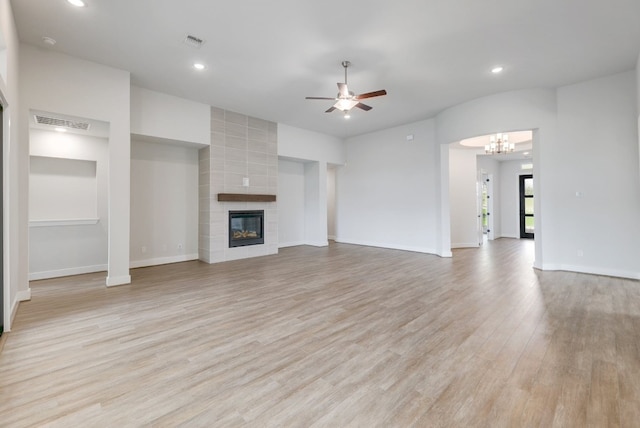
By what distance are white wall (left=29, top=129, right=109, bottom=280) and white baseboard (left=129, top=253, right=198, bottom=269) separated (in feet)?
1.61

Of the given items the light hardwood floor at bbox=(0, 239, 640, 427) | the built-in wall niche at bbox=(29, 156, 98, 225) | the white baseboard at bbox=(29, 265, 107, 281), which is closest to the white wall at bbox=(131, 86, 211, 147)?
the built-in wall niche at bbox=(29, 156, 98, 225)

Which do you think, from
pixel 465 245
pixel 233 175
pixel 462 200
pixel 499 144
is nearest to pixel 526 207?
pixel 462 200

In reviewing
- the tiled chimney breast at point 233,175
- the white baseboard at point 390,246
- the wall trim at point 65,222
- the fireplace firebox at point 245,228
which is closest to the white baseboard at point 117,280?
the wall trim at point 65,222

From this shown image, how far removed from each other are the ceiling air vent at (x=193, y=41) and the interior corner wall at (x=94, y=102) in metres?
1.53

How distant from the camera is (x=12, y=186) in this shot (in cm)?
302

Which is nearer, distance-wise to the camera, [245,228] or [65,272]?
[65,272]

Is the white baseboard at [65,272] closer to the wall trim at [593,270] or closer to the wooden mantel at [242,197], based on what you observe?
the wooden mantel at [242,197]

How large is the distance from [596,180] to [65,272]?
30.2 ft

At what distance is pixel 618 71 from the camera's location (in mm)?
4500

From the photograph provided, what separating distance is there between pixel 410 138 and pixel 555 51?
3.53 meters

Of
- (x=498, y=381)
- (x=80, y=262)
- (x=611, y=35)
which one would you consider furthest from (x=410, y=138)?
(x=80, y=262)

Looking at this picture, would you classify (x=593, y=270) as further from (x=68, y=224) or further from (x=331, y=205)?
(x=68, y=224)

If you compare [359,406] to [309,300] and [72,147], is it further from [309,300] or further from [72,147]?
[72,147]

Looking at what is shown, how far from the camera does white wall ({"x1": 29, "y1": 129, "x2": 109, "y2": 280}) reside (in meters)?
4.66
